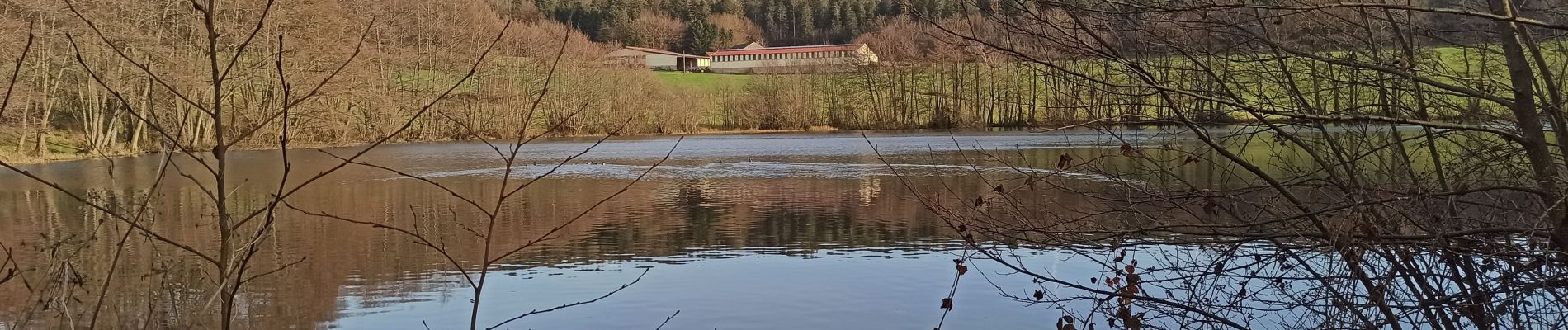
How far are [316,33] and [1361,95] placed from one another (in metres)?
32.9

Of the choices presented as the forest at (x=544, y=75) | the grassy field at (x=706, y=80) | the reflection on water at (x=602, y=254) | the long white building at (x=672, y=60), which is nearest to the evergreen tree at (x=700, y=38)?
the long white building at (x=672, y=60)

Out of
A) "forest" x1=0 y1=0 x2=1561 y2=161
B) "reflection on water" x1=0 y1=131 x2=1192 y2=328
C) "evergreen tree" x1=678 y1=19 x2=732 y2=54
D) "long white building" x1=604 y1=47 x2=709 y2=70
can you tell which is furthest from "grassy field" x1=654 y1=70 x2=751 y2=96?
"reflection on water" x1=0 y1=131 x2=1192 y2=328

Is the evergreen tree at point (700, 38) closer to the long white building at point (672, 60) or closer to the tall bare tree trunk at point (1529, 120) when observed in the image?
the long white building at point (672, 60)

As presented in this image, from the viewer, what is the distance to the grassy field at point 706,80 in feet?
209

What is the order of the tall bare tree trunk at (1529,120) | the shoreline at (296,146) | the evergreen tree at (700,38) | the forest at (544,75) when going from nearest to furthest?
the tall bare tree trunk at (1529,120)
the forest at (544,75)
the shoreline at (296,146)
the evergreen tree at (700,38)

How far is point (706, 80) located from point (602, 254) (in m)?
60.8

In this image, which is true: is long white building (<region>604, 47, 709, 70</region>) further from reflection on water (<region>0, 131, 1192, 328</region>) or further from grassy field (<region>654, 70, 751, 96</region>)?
reflection on water (<region>0, 131, 1192, 328</region>)

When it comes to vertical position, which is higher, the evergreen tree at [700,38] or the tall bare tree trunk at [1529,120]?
the evergreen tree at [700,38]

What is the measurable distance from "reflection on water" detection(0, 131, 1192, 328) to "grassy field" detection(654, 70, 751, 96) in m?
43.3

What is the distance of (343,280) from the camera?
28.7ft

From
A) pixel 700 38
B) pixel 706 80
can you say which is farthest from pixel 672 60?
pixel 706 80

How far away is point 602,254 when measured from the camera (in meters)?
10.0

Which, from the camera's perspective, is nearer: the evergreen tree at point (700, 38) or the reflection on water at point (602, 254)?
the reflection on water at point (602, 254)

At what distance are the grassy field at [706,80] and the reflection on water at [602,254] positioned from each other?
43278mm
